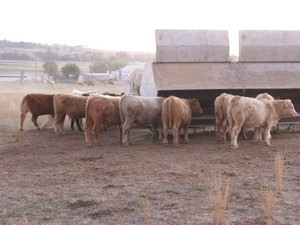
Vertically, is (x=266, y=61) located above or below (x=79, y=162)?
above

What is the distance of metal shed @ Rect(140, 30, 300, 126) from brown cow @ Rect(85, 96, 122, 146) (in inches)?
67.5

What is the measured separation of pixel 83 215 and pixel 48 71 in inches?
2916

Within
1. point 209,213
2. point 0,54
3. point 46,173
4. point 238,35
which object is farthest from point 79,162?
point 0,54

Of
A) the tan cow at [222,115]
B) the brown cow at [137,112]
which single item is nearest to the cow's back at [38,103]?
the brown cow at [137,112]

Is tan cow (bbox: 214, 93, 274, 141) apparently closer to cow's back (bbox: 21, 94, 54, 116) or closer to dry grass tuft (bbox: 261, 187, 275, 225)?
dry grass tuft (bbox: 261, 187, 275, 225)

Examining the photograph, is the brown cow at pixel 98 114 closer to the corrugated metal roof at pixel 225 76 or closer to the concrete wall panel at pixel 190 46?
the corrugated metal roof at pixel 225 76

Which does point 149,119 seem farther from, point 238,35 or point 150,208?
point 150,208

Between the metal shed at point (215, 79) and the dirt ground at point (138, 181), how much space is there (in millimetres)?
1859

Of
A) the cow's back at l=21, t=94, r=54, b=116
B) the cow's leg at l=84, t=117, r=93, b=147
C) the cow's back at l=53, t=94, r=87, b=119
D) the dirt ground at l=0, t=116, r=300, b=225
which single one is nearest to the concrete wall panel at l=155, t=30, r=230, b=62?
the cow's back at l=53, t=94, r=87, b=119

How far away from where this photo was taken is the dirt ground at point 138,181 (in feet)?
19.7

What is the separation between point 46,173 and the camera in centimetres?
863

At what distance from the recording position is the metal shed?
45.2 ft

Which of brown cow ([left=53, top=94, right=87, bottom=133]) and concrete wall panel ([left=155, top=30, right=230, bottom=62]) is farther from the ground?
concrete wall panel ([left=155, top=30, right=230, bottom=62])

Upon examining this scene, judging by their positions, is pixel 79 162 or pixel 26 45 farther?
pixel 26 45
